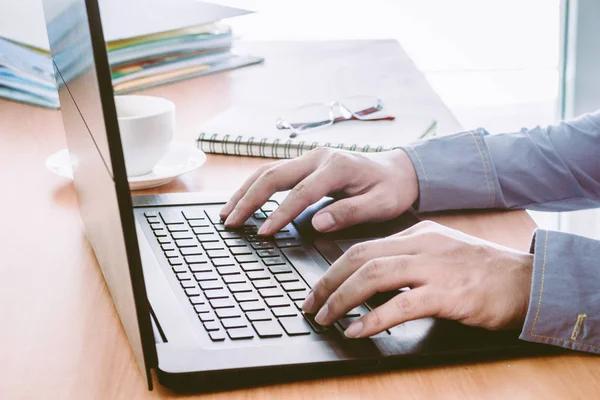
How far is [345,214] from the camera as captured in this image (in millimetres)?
882

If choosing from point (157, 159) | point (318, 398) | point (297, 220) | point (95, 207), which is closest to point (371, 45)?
point (157, 159)

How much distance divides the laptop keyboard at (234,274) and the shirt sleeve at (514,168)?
0.75 ft

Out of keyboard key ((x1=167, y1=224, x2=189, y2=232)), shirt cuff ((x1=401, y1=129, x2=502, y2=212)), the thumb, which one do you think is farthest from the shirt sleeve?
keyboard key ((x1=167, y1=224, x2=189, y2=232))

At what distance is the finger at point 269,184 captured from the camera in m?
0.88

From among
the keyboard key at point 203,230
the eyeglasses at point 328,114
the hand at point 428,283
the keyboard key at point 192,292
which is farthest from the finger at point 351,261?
the eyeglasses at point 328,114

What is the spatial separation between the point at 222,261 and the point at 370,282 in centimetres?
19

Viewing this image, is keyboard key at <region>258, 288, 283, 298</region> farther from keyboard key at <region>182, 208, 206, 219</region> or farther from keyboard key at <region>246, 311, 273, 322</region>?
keyboard key at <region>182, 208, 206, 219</region>

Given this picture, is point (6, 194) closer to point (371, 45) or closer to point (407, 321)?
point (407, 321)

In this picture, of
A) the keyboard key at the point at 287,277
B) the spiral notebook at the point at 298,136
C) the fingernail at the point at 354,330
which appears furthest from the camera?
the spiral notebook at the point at 298,136

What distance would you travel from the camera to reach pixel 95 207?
2.40 ft

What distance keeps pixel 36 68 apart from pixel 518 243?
38.5 inches

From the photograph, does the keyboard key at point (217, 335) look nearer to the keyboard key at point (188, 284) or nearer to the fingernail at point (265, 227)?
the keyboard key at point (188, 284)

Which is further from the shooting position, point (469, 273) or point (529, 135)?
point (529, 135)

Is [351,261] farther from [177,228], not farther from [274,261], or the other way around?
[177,228]
